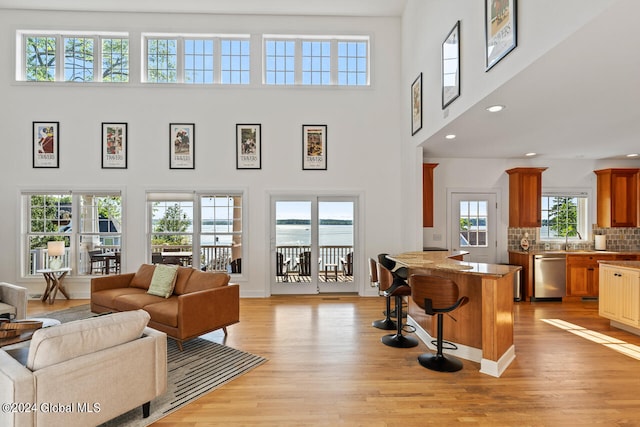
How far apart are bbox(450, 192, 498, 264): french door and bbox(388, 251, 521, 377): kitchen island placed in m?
2.87

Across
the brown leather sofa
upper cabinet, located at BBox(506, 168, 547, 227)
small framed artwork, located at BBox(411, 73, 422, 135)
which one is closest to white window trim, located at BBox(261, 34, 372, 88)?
small framed artwork, located at BBox(411, 73, 422, 135)

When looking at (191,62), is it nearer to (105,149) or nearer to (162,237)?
(105,149)

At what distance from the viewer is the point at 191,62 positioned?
6309 mm

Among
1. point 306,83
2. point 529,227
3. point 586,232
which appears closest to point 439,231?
point 529,227

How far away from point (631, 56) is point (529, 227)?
14.6 ft

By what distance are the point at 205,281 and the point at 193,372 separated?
1.31 meters

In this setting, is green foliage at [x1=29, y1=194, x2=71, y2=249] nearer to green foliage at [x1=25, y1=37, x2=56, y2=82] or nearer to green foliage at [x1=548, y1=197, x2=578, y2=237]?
green foliage at [x1=25, y1=37, x2=56, y2=82]

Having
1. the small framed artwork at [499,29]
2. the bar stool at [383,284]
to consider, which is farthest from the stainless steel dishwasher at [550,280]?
the small framed artwork at [499,29]

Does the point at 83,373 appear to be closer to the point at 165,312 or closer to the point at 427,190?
the point at 165,312

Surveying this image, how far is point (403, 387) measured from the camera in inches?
111

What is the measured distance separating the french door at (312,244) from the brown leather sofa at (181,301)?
216 centimetres

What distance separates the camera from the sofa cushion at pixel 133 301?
395cm

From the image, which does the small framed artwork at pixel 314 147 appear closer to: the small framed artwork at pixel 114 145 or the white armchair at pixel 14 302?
the small framed artwork at pixel 114 145

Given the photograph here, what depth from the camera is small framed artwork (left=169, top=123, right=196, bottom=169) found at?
6156mm
